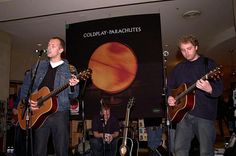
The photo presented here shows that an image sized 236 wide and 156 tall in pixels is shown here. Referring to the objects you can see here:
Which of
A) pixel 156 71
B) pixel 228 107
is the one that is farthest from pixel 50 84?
pixel 228 107

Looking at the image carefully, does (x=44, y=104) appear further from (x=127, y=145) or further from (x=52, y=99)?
(x=127, y=145)

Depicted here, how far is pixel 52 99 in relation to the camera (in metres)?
2.91

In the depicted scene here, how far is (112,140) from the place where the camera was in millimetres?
4961

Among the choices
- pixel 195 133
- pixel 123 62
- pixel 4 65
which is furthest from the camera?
pixel 4 65

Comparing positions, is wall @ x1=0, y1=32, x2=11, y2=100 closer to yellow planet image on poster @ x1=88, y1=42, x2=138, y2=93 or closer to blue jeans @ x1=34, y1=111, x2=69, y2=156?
yellow planet image on poster @ x1=88, y1=42, x2=138, y2=93

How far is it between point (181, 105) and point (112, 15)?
3761 millimetres

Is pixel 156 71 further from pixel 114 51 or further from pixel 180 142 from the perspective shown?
pixel 180 142

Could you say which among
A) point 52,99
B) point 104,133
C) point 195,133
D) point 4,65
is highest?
point 4,65

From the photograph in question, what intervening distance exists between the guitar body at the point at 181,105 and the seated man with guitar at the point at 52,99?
3.62 ft

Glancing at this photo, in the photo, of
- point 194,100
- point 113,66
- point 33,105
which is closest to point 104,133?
point 113,66

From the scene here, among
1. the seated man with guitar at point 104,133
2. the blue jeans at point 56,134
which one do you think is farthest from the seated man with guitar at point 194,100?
the seated man with guitar at point 104,133

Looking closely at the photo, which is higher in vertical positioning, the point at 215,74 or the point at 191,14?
the point at 191,14

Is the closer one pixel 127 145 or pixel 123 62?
pixel 127 145

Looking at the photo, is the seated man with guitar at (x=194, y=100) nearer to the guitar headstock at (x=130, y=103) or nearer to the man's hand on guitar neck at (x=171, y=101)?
the man's hand on guitar neck at (x=171, y=101)
